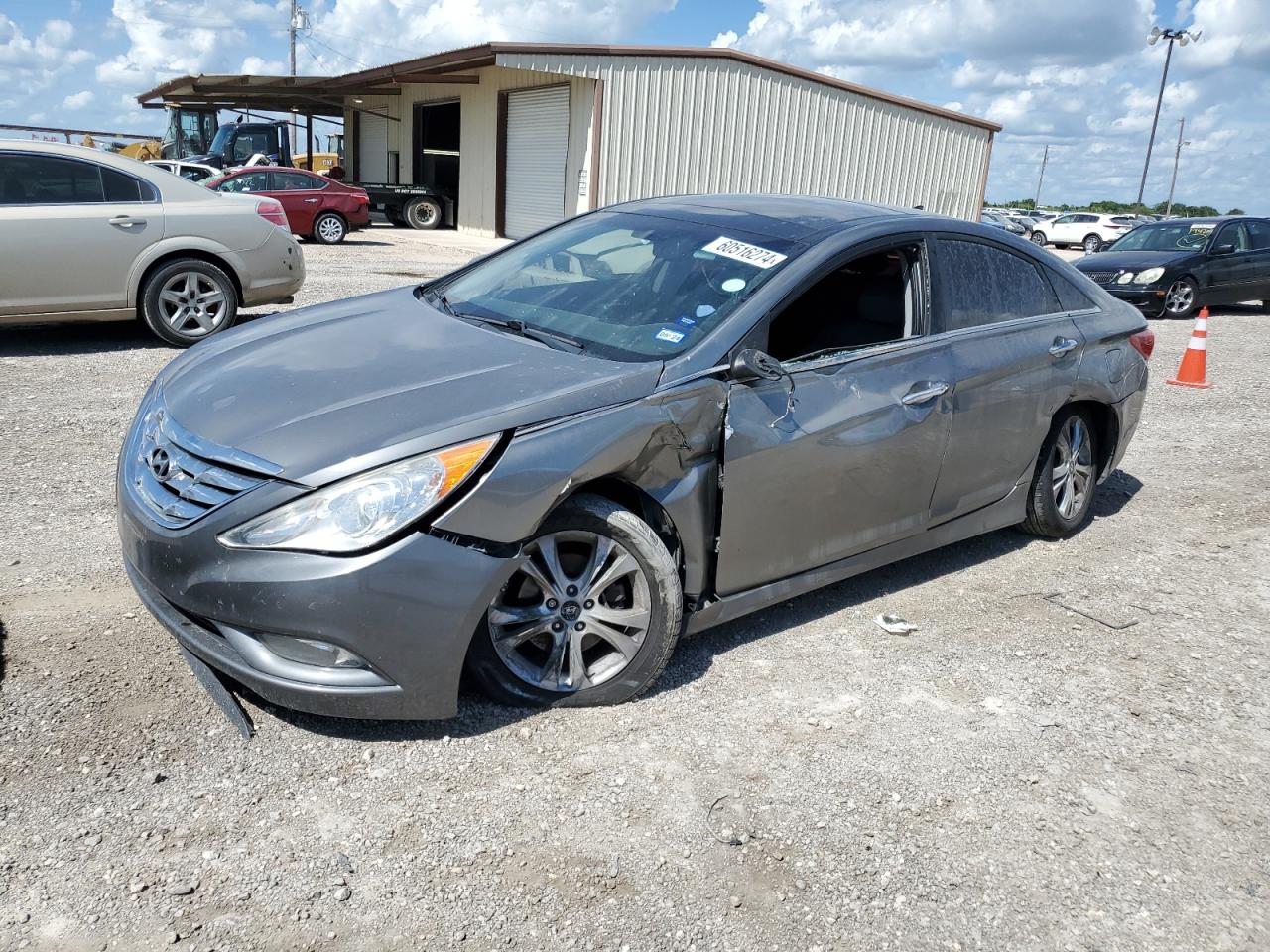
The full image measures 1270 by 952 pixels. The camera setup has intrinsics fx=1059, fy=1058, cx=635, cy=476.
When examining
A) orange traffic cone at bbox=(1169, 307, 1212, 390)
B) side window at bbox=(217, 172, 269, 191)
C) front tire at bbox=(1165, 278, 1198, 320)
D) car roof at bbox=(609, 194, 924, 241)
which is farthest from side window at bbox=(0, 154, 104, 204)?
front tire at bbox=(1165, 278, 1198, 320)

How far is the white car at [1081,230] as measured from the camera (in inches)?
1484

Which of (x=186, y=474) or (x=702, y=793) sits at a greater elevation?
(x=186, y=474)

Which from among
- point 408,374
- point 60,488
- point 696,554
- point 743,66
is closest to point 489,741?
point 696,554

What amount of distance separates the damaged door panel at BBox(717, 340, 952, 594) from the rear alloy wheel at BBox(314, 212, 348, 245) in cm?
1842

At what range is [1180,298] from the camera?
50.2 ft

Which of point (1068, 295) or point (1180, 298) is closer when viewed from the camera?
point (1068, 295)

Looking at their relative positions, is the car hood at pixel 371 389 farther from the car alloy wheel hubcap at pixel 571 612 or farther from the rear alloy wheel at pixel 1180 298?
the rear alloy wheel at pixel 1180 298

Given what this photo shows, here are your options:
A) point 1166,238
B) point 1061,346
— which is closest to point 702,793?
point 1061,346

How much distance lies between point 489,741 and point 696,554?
34.6 inches

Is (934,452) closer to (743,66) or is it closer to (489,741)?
(489,741)

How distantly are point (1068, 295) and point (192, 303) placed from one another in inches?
262

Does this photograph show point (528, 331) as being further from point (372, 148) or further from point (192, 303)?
point (372, 148)

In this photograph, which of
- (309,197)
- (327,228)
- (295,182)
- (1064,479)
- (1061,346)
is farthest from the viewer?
(327,228)

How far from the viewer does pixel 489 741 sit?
10.5 feet
